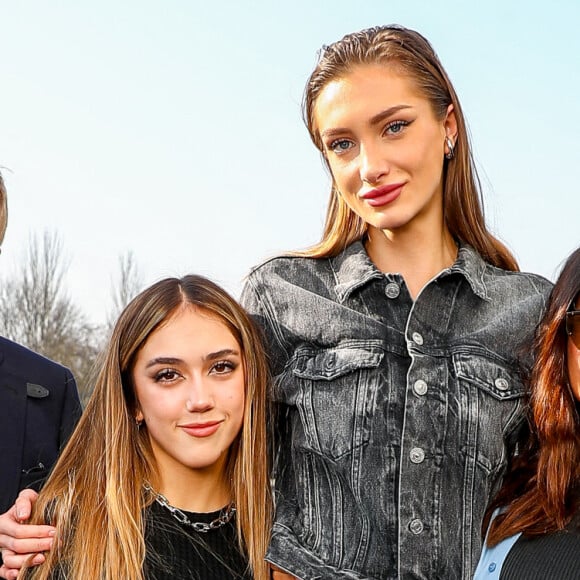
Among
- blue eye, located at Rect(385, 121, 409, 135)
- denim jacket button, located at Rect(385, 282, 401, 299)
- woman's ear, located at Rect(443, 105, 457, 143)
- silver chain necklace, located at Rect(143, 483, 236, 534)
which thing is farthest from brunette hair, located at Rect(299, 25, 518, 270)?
silver chain necklace, located at Rect(143, 483, 236, 534)

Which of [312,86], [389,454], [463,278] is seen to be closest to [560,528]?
[389,454]

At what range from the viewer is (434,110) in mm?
3402

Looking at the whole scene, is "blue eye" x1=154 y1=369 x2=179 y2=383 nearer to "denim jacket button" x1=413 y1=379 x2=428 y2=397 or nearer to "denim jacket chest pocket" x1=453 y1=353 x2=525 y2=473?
"denim jacket button" x1=413 y1=379 x2=428 y2=397

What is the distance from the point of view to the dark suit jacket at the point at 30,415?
3904 mm

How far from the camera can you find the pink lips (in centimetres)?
331

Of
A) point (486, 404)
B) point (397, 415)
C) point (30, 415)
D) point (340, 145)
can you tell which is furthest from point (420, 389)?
point (30, 415)

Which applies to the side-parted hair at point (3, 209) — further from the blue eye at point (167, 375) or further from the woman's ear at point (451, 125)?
the woman's ear at point (451, 125)

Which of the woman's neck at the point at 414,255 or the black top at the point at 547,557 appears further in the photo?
the woman's neck at the point at 414,255

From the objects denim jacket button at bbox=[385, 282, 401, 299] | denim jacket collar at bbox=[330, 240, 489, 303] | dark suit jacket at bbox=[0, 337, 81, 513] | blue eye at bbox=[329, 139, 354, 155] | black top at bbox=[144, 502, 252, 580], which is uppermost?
blue eye at bbox=[329, 139, 354, 155]

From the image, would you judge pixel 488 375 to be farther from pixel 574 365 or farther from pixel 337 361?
pixel 337 361

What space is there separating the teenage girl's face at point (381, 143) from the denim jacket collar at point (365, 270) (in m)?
0.16

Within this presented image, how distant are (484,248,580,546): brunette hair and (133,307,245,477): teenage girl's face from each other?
0.91 meters

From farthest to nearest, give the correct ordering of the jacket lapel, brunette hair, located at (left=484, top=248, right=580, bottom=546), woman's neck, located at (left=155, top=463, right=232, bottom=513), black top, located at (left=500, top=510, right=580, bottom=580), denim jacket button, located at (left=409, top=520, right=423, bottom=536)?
the jacket lapel
woman's neck, located at (left=155, top=463, right=232, bottom=513)
denim jacket button, located at (left=409, top=520, right=423, bottom=536)
brunette hair, located at (left=484, top=248, right=580, bottom=546)
black top, located at (left=500, top=510, right=580, bottom=580)

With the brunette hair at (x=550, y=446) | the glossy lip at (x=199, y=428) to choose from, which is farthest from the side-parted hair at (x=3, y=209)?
the brunette hair at (x=550, y=446)
